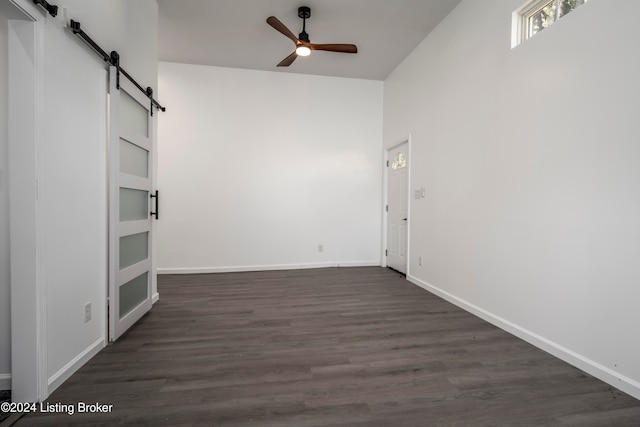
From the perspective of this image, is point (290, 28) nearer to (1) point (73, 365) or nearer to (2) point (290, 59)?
(2) point (290, 59)

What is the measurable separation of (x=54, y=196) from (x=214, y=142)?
319 centimetres

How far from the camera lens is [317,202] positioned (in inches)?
197

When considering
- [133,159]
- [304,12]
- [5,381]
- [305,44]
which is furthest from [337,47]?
[5,381]

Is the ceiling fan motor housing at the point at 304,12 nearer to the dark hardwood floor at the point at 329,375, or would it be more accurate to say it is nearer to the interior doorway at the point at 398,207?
the interior doorway at the point at 398,207

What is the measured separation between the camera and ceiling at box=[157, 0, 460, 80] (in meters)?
3.22

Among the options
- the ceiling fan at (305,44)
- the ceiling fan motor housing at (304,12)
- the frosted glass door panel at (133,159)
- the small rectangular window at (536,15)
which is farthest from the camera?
the ceiling fan motor housing at (304,12)

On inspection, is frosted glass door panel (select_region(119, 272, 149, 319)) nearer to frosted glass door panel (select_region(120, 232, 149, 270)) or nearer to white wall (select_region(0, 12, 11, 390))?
frosted glass door panel (select_region(120, 232, 149, 270))

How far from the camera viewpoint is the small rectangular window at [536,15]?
2154 mm

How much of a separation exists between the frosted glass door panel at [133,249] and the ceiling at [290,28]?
8.58 ft

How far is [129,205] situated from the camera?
247 cm

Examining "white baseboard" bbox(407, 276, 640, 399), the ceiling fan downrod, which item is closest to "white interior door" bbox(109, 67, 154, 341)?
the ceiling fan downrod

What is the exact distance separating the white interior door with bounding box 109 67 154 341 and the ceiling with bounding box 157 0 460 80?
1.53 m

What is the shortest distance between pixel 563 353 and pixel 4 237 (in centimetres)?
357

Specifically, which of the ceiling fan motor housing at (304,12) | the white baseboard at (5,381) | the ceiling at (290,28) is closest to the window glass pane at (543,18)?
the ceiling at (290,28)
